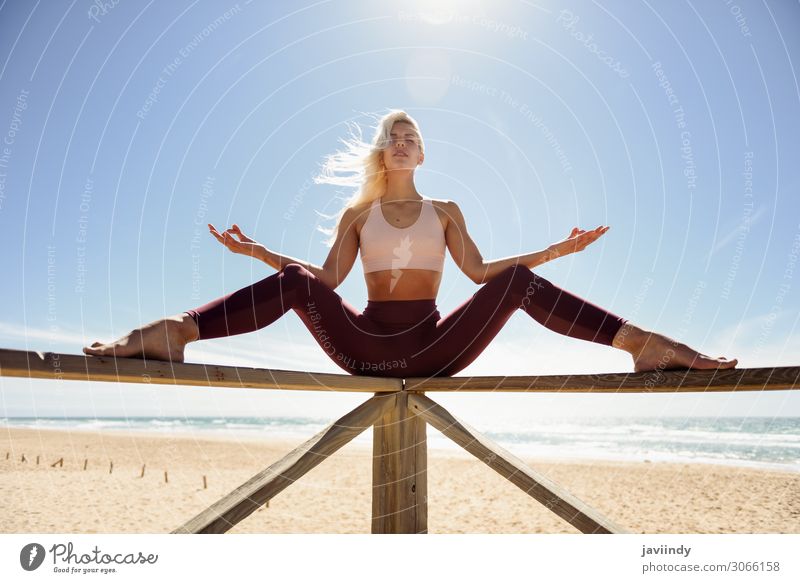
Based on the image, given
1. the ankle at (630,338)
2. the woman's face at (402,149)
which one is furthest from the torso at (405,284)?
the ankle at (630,338)

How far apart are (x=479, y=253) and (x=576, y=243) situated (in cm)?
60

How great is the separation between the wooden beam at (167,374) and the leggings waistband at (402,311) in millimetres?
354

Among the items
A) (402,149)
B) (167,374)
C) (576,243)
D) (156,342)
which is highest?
(402,149)

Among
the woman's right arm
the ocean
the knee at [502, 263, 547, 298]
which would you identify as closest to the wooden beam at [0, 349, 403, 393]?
the woman's right arm

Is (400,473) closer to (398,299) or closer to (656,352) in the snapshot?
(398,299)

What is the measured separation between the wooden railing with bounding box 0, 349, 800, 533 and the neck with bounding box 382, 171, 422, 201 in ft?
4.28

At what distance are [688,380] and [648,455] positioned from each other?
25.9m

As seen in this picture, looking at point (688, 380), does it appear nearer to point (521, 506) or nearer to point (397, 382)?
point (397, 382)

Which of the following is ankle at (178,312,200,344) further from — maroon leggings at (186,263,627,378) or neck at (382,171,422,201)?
neck at (382,171,422,201)

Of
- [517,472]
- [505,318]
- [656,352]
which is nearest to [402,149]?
[505,318]

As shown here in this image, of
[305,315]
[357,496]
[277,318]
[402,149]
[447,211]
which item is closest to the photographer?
[277,318]

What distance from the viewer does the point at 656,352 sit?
2373 mm

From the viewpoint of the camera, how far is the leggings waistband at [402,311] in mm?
2936
